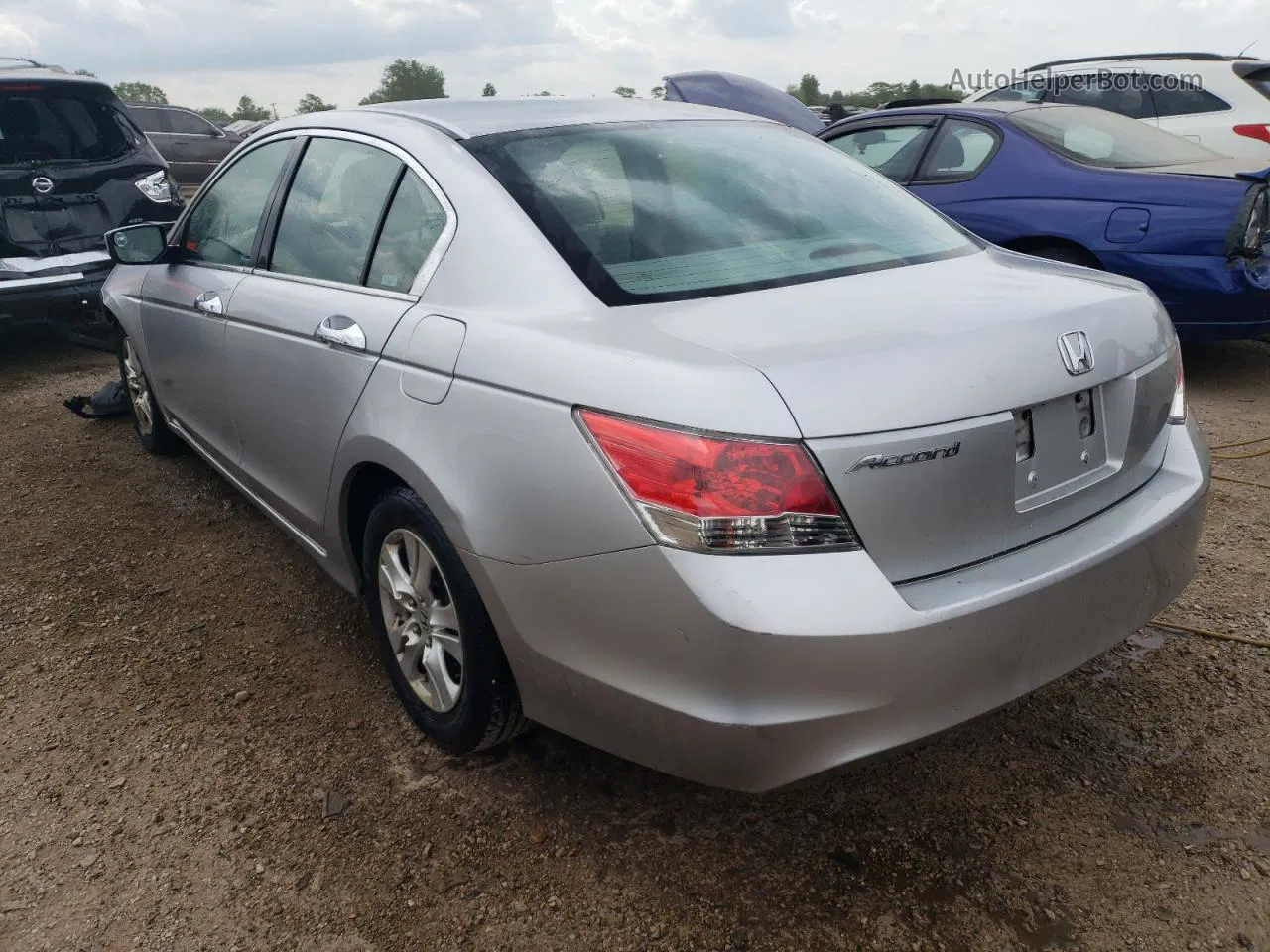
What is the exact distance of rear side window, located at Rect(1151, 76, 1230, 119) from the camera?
7.29 m

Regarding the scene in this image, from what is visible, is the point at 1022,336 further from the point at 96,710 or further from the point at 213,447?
A: the point at 213,447

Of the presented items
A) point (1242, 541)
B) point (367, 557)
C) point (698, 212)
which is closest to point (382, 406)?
point (367, 557)

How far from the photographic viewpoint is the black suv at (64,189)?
6.04 m

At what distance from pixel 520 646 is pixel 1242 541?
105 inches

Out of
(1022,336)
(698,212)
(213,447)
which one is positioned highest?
(698,212)

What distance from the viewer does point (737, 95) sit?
7906 millimetres

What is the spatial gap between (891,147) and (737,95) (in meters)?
2.15

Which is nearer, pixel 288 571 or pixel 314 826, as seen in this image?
pixel 314 826

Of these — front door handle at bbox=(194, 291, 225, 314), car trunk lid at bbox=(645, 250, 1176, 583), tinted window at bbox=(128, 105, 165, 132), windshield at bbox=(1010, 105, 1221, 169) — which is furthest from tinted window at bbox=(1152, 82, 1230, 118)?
tinted window at bbox=(128, 105, 165, 132)

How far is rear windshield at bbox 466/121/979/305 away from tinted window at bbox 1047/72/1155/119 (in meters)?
5.99

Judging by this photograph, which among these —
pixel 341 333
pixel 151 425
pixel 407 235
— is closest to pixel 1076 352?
pixel 407 235

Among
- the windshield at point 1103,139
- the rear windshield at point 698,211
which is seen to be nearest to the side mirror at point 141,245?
the rear windshield at point 698,211

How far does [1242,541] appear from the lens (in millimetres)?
3439

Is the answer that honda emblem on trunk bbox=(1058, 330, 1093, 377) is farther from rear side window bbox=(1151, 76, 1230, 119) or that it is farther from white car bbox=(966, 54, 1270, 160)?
rear side window bbox=(1151, 76, 1230, 119)
